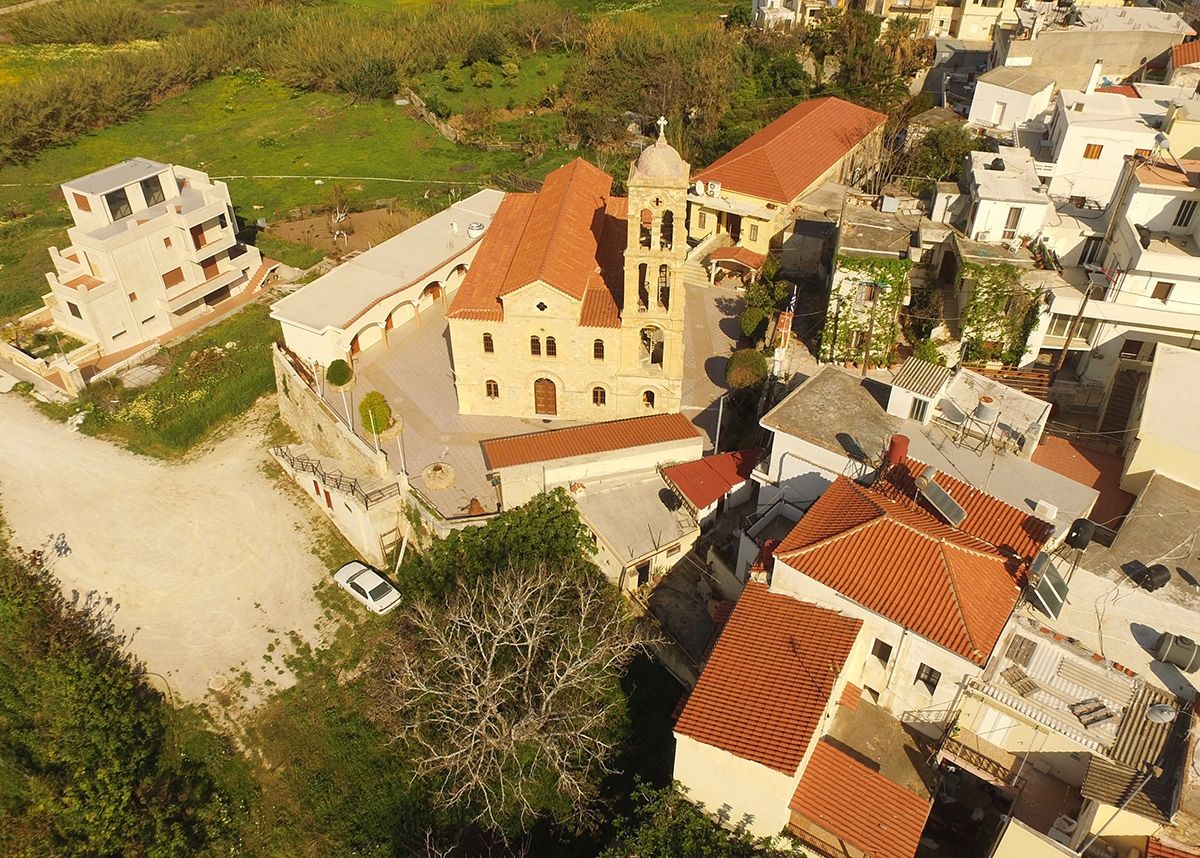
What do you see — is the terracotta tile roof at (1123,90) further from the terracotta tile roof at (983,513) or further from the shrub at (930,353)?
the terracotta tile roof at (983,513)

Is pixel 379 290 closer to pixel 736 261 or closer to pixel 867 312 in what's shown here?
pixel 736 261

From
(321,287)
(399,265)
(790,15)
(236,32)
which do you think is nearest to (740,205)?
(399,265)

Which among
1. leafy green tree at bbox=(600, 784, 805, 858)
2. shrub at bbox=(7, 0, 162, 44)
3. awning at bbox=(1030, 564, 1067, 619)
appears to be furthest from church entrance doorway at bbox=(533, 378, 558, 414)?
shrub at bbox=(7, 0, 162, 44)

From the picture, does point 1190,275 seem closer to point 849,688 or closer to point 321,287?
point 849,688

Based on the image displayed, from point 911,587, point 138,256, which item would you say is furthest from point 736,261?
point 138,256

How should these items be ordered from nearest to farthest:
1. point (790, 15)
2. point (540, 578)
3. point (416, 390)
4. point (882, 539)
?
point (882, 539) < point (540, 578) < point (416, 390) < point (790, 15)

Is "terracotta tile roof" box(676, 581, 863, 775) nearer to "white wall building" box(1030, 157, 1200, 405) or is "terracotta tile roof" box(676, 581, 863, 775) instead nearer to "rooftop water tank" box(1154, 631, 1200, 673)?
"rooftop water tank" box(1154, 631, 1200, 673)
